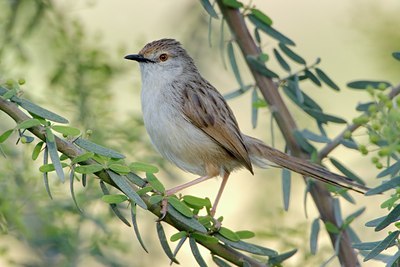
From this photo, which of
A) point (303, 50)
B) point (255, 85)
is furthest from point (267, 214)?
point (303, 50)

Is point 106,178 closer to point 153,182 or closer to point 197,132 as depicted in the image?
point 153,182

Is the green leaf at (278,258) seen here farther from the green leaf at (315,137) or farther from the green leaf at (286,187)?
the green leaf at (315,137)

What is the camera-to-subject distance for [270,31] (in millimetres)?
3475

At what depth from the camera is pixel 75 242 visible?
3650 millimetres

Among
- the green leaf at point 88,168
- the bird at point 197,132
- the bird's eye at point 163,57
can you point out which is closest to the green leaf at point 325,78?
the bird at point 197,132

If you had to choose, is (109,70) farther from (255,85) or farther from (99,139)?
(255,85)

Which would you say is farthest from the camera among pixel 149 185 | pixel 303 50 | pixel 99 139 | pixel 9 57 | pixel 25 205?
pixel 303 50

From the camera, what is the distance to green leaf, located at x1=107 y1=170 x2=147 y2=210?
95.3 inches

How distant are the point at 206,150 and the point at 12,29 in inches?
47.6

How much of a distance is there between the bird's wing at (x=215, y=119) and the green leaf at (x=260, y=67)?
0.91 meters

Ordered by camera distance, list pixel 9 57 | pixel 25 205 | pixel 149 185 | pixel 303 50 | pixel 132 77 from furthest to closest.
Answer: pixel 303 50
pixel 132 77
pixel 9 57
pixel 25 205
pixel 149 185

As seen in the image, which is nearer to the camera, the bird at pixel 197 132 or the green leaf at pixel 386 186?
the green leaf at pixel 386 186

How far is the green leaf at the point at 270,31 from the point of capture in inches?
136

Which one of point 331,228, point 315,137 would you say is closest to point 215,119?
point 315,137
